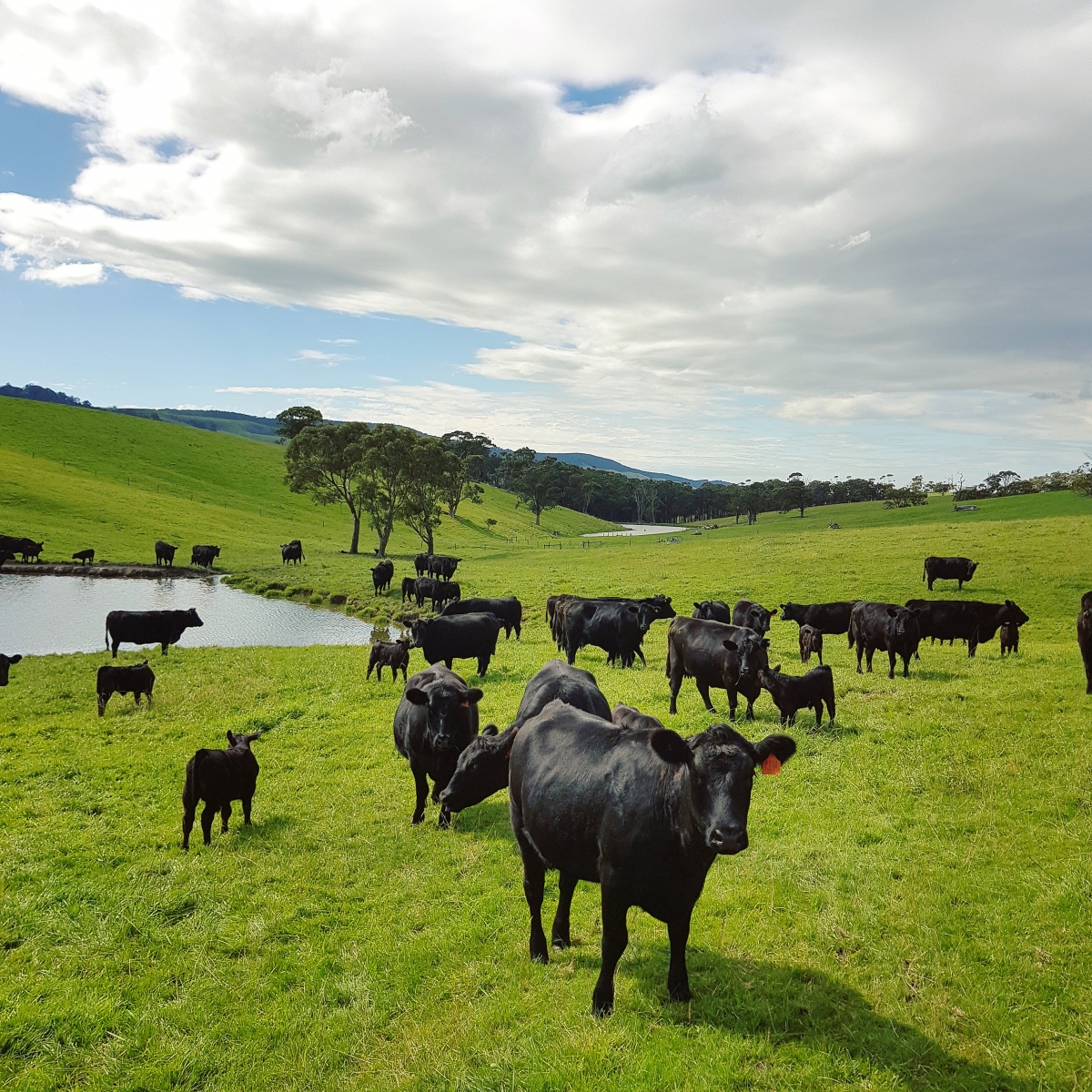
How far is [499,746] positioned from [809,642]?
13239 millimetres

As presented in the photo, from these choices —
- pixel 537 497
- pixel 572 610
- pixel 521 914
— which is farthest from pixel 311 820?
pixel 537 497

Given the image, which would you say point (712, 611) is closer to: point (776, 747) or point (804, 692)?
point (804, 692)

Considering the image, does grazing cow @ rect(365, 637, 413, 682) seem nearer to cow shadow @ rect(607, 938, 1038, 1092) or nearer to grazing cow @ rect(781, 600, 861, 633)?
grazing cow @ rect(781, 600, 861, 633)

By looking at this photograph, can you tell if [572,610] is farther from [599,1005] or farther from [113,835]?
[599,1005]

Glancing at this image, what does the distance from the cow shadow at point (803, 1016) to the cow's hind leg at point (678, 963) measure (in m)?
0.08

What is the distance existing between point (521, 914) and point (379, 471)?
53.6 metres

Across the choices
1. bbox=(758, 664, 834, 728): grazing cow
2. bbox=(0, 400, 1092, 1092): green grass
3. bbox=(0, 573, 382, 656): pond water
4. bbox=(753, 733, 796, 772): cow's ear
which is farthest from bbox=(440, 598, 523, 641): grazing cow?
bbox=(753, 733, 796, 772): cow's ear

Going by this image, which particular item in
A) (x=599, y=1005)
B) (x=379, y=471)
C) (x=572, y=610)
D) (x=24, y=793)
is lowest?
(x=24, y=793)

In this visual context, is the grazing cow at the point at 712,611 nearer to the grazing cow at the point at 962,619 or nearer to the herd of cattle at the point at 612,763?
the herd of cattle at the point at 612,763

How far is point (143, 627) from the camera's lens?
24297 millimetres

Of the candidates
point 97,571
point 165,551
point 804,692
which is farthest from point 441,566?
point 804,692

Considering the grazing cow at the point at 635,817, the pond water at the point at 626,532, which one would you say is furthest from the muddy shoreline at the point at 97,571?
the pond water at the point at 626,532

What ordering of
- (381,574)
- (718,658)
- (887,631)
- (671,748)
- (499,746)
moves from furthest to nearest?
1. (381,574)
2. (887,631)
3. (718,658)
4. (499,746)
5. (671,748)

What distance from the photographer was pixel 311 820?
402 inches
